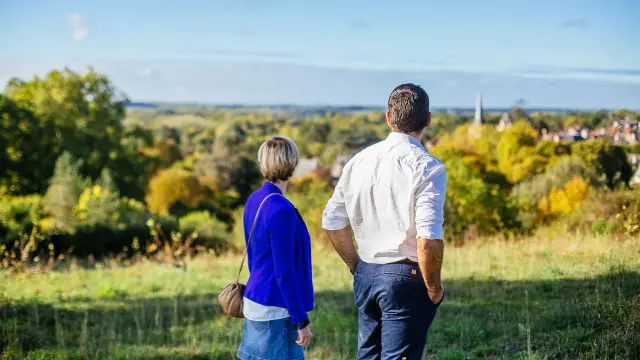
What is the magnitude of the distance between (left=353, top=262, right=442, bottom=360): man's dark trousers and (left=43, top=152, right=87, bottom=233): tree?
65.4ft

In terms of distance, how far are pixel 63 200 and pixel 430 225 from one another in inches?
988

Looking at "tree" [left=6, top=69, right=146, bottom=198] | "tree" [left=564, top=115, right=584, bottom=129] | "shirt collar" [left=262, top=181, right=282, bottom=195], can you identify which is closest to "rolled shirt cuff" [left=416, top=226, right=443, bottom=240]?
"shirt collar" [left=262, top=181, right=282, bottom=195]

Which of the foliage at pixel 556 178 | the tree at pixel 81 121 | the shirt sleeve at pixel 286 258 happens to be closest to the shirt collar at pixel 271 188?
the shirt sleeve at pixel 286 258

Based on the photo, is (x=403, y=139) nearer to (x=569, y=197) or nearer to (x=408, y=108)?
Answer: (x=408, y=108)

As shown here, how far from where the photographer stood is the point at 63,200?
82.7ft

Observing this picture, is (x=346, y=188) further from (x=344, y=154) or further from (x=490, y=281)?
(x=344, y=154)

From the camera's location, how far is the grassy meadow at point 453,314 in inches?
187

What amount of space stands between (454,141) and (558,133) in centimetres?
2085

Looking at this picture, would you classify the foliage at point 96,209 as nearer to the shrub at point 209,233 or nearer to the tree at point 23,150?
the shrub at point 209,233

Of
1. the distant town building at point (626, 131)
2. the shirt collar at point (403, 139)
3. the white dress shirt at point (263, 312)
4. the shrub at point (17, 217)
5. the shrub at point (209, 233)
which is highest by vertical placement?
the distant town building at point (626, 131)

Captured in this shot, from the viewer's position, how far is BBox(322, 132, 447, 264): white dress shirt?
2.80 m

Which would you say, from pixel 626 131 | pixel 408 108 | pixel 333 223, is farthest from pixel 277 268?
pixel 626 131

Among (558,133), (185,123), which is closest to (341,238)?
(558,133)

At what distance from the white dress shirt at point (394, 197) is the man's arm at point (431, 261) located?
32 mm
